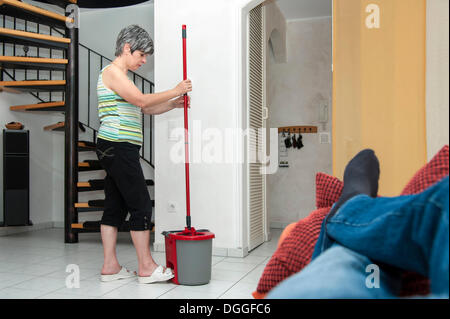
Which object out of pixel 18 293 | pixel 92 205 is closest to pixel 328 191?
pixel 18 293

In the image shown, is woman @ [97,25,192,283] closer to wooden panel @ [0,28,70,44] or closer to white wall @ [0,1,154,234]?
wooden panel @ [0,28,70,44]

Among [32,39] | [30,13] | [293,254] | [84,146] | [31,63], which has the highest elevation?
[30,13]

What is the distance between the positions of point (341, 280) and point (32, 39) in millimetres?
4093

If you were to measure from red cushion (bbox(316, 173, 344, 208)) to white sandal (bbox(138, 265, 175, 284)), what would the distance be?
56.6 inches

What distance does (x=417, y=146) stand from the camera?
7.11ft

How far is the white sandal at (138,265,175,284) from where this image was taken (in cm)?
240

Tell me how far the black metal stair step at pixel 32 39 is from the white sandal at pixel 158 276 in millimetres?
2670

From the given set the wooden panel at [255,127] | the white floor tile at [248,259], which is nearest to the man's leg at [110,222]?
the white floor tile at [248,259]

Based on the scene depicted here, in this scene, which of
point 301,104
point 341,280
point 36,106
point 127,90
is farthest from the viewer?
point 301,104

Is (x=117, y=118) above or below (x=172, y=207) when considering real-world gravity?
above

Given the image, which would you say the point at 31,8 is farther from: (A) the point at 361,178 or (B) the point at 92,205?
(A) the point at 361,178

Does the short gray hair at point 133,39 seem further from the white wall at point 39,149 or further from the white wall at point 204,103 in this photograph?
the white wall at point 39,149

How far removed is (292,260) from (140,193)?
154 cm

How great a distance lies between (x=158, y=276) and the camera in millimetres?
2398
